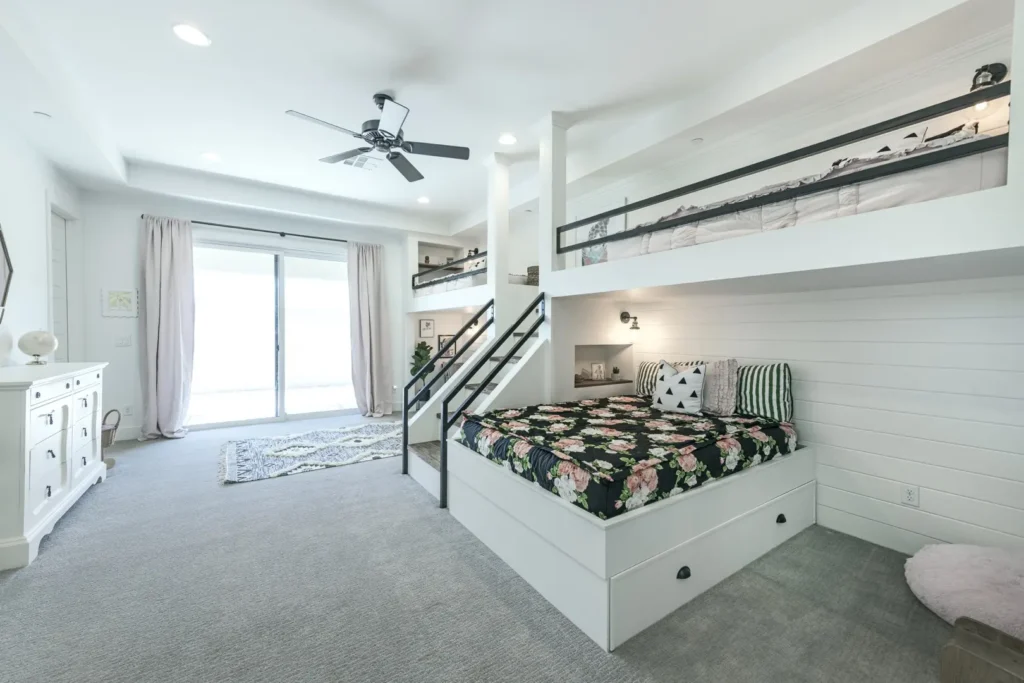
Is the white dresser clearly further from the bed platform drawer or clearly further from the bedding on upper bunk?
the bedding on upper bunk

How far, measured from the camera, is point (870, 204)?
1.84 meters

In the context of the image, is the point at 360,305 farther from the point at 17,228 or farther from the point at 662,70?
the point at 662,70

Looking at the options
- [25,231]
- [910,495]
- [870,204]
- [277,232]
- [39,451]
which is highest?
[277,232]

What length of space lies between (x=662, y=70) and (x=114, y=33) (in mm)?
3345

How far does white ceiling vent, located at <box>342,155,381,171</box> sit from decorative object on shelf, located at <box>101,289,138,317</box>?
120 inches

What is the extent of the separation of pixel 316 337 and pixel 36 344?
296 cm

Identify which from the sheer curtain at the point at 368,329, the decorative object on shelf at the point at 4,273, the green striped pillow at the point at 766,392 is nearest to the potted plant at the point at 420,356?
the sheer curtain at the point at 368,329

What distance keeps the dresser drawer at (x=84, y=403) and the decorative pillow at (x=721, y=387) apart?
4.50 m

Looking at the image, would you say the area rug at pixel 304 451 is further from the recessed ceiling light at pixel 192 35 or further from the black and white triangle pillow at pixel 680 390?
the recessed ceiling light at pixel 192 35

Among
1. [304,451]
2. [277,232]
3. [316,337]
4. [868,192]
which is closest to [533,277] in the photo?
[304,451]

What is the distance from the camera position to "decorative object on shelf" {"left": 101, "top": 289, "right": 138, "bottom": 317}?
4.59 meters

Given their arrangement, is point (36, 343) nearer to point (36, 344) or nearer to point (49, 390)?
point (36, 344)

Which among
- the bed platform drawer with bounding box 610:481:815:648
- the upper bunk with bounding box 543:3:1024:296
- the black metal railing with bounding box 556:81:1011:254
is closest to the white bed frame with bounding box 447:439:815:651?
the bed platform drawer with bounding box 610:481:815:648

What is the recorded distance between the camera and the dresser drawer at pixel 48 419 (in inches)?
90.7
